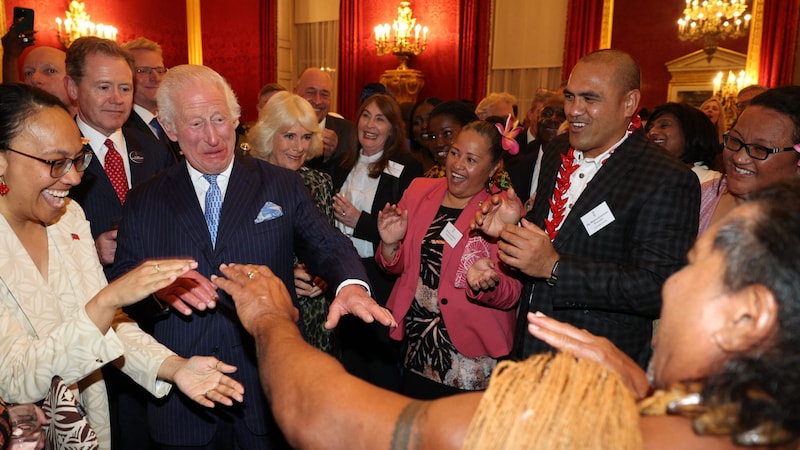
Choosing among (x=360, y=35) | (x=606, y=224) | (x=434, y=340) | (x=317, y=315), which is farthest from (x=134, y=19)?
(x=606, y=224)

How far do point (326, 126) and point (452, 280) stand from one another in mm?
3304

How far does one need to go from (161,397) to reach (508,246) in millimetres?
1539

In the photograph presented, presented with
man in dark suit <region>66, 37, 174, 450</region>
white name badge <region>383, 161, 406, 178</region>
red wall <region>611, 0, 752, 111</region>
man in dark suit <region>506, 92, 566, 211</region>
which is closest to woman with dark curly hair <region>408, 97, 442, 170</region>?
man in dark suit <region>506, 92, 566, 211</region>

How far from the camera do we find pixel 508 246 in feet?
7.83

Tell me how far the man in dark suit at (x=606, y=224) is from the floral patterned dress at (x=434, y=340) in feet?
1.28

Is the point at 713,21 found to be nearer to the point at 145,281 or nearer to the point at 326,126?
the point at 326,126

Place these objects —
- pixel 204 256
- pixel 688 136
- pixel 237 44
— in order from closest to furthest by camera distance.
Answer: pixel 204 256, pixel 688 136, pixel 237 44

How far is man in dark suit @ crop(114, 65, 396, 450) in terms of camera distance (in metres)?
2.25

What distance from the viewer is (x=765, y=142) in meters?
2.64

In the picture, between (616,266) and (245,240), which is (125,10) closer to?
(245,240)

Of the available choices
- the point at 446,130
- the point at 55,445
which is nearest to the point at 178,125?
the point at 55,445

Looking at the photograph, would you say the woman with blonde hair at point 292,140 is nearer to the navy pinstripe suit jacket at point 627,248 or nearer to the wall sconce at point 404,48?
the navy pinstripe suit jacket at point 627,248

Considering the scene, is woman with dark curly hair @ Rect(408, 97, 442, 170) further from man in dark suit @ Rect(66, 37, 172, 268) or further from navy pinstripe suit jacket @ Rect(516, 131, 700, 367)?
navy pinstripe suit jacket @ Rect(516, 131, 700, 367)

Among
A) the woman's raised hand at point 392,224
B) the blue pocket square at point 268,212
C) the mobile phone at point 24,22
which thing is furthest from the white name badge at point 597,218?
the mobile phone at point 24,22
